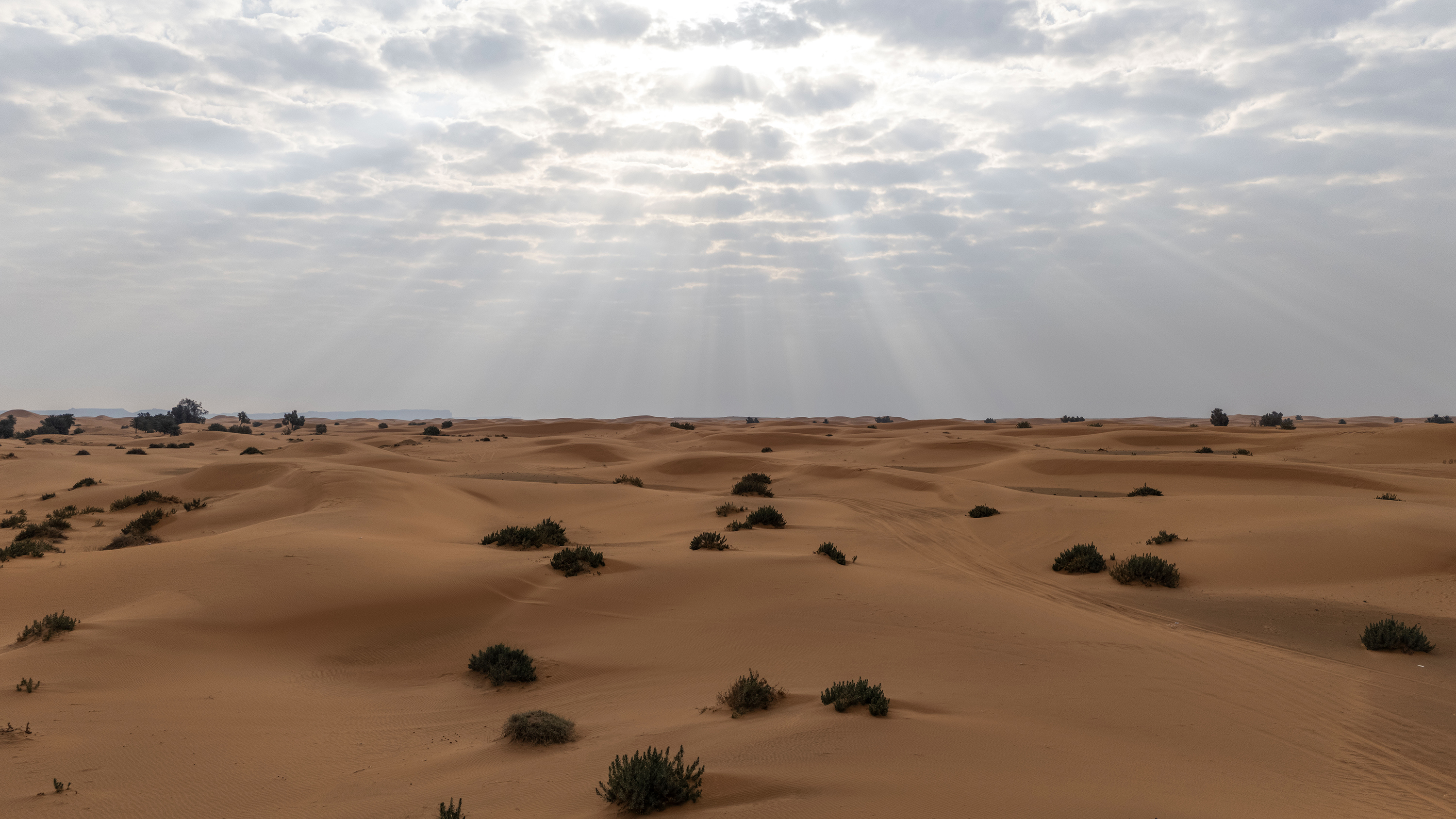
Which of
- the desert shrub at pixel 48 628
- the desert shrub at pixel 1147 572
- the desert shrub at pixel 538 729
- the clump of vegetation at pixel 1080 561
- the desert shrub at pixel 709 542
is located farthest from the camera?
the desert shrub at pixel 709 542

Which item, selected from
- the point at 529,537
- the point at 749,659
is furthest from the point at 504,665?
the point at 529,537

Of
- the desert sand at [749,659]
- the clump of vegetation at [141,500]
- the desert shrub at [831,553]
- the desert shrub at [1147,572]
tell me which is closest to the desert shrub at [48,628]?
the desert sand at [749,659]

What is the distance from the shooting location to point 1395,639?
28.8 feet

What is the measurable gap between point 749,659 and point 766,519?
873 centimetres

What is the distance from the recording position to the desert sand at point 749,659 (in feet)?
16.0

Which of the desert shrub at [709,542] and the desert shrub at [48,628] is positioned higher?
the desert shrub at [709,542]

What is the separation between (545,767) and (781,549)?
348 inches

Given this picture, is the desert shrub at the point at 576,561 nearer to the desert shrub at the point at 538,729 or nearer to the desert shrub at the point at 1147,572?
the desert shrub at the point at 538,729

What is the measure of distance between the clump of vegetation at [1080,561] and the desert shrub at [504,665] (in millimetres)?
10035

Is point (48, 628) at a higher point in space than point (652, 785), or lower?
lower

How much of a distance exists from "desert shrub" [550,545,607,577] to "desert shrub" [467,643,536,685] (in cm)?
326

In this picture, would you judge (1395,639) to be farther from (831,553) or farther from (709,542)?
(709,542)

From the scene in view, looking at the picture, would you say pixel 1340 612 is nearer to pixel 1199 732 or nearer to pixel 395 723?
pixel 1199 732

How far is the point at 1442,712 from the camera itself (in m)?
6.74
